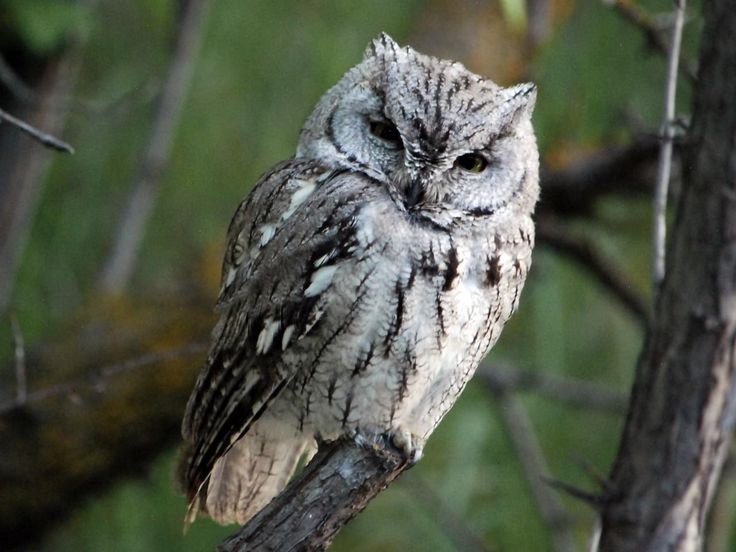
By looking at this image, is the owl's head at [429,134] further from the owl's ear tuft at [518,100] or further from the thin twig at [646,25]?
the thin twig at [646,25]

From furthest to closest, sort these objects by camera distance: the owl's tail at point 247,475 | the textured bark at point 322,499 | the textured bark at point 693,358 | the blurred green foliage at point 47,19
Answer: the blurred green foliage at point 47,19
the owl's tail at point 247,475
the textured bark at point 693,358
the textured bark at point 322,499

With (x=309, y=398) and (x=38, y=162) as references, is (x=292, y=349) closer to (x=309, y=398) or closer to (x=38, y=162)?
(x=309, y=398)

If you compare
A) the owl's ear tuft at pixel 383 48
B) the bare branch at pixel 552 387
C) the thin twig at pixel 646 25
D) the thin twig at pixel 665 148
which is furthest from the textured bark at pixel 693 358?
the bare branch at pixel 552 387

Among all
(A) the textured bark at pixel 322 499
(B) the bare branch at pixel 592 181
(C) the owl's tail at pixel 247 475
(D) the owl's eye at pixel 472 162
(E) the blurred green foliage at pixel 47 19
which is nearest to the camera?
(A) the textured bark at pixel 322 499

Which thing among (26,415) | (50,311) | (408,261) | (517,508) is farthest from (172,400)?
(408,261)

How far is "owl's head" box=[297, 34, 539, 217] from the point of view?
6.23 ft

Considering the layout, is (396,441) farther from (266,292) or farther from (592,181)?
(592,181)

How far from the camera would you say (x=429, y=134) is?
1.88 m

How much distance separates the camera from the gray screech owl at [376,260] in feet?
6.26

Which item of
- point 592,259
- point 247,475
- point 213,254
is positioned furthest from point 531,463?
point 247,475

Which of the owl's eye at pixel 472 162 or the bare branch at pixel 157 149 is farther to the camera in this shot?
the bare branch at pixel 157 149

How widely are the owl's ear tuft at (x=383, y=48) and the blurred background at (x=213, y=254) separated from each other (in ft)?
1.90

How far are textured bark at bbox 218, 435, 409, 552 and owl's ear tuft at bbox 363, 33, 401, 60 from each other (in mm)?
703

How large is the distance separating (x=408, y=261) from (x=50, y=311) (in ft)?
6.76
